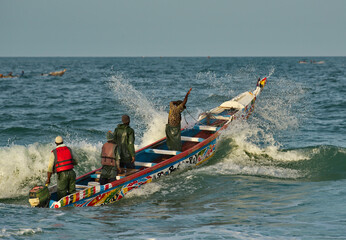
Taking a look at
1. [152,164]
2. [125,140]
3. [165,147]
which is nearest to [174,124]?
[152,164]

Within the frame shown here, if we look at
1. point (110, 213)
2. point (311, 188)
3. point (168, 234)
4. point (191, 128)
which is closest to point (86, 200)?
point (110, 213)

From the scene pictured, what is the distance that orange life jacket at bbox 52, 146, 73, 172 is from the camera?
10062 millimetres

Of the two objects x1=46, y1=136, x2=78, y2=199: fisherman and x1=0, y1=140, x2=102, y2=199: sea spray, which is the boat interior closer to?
x1=46, y1=136, x2=78, y2=199: fisherman

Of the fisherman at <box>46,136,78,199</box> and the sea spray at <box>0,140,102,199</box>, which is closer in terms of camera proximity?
the fisherman at <box>46,136,78,199</box>

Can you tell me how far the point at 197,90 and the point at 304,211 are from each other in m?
28.0

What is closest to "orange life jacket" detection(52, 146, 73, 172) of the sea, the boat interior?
the boat interior

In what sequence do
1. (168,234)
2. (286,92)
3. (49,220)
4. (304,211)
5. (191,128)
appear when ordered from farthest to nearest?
(286,92) → (191,128) → (304,211) → (49,220) → (168,234)

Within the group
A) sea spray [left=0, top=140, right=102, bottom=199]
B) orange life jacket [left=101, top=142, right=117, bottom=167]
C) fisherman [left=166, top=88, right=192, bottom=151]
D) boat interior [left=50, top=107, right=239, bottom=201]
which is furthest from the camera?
fisherman [left=166, top=88, right=192, bottom=151]

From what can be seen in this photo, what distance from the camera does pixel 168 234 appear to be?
A: 27.5 feet

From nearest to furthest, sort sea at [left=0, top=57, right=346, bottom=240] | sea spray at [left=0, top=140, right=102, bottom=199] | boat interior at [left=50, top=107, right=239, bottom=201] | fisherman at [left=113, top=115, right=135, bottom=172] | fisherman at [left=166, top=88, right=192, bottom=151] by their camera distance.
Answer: sea at [left=0, top=57, right=346, bottom=240]
boat interior at [left=50, top=107, right=239, bottom=201]
fisherman at [left=113, top=115, right=135, bottom=172]
sea spray at [left=0, top=140, right=102, bottom=199]
fisherman at [left=166, top=88, right=192, bottom=151]

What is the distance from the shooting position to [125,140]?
11805 millimetres

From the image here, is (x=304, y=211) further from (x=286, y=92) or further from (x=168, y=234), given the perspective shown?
(x=286, y=92)

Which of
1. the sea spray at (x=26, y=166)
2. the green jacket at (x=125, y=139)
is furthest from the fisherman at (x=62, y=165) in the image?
the green jacket at (x=125, y=139)

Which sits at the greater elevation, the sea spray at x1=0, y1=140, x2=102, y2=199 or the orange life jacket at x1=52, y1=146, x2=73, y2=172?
the orange life jacket at x1=52, y1=146, x2=73, y2=172
